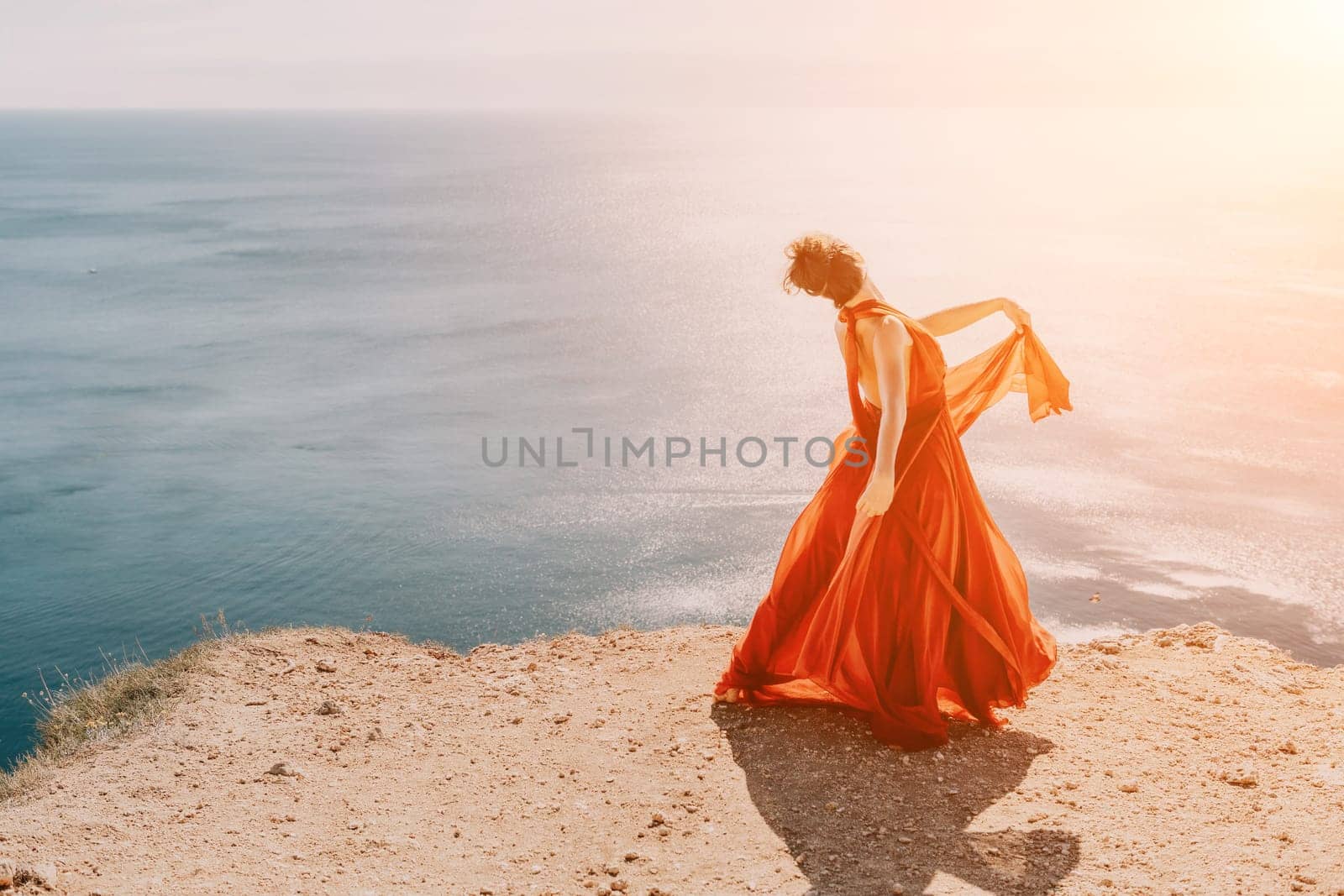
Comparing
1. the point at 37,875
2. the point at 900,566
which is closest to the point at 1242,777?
the point at 900,566

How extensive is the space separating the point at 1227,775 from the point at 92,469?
73.6 feet

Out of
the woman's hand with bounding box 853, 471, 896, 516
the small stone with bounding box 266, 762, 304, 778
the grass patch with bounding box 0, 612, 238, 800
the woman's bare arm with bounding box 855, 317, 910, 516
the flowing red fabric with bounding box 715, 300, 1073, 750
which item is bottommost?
the grass patch with bounding box 0, 612, 238, 800

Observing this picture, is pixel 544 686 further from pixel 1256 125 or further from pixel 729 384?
pixel 1256 125

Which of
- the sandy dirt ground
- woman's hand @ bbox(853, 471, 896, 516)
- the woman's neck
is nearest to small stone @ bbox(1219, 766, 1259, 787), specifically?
the sandy dirt ground

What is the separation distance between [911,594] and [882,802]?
1.01 m

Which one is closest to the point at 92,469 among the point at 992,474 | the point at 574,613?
the point at 574,613

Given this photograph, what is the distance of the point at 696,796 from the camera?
5.30 m

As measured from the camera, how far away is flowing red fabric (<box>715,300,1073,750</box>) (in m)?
5.40

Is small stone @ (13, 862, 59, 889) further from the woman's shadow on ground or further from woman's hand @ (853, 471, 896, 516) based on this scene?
woman's hand @ (853, 471, 896, 516)

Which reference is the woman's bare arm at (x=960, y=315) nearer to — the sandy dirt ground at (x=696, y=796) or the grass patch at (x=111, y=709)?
the sandy dirt ground at (x=696, y=796)

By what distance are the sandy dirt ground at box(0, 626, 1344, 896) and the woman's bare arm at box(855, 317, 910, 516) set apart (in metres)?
1.38

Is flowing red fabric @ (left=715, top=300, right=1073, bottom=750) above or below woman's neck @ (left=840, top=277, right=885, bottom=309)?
below

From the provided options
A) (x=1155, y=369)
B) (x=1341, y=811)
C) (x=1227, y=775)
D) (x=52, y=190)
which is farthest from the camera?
(x=52, y=190)

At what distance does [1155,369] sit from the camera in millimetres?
26609
